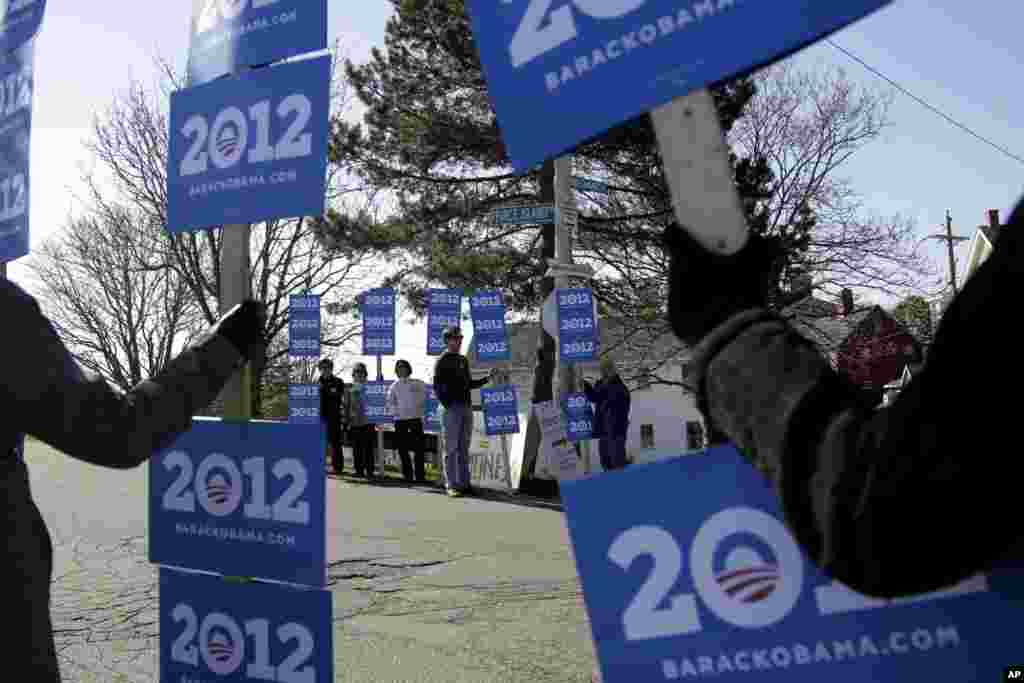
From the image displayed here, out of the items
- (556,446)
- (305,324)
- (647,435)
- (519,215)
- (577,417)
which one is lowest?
(647,435)

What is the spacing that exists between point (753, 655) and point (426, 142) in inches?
650

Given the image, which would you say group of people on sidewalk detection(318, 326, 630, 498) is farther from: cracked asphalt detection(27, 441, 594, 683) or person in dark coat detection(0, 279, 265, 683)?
person in dark coat detection(0, 279, 265, 683)

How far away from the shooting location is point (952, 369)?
85 centimetres

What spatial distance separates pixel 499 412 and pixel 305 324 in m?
3.56

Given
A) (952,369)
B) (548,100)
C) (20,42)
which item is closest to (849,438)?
(952,369)

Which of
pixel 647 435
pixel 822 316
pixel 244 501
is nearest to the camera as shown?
pixel 244 501

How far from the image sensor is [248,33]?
105 inches

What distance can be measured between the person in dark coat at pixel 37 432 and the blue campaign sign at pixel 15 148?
6.81ft

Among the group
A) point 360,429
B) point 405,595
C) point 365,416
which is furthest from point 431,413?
point 405,595

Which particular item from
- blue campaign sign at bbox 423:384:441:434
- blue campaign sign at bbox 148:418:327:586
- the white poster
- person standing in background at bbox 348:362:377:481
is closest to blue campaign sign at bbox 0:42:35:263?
blue campaign sign at bbox 148:418:327:586

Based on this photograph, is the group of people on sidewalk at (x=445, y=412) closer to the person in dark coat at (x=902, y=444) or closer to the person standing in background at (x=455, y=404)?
the person standing in background at (x=455, y=404)

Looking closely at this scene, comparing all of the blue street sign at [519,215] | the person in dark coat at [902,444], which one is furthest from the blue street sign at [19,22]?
the blue street sign at [519,215]

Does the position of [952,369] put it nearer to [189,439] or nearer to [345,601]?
[189,439]

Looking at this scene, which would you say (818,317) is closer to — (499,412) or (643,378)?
(643,378)
